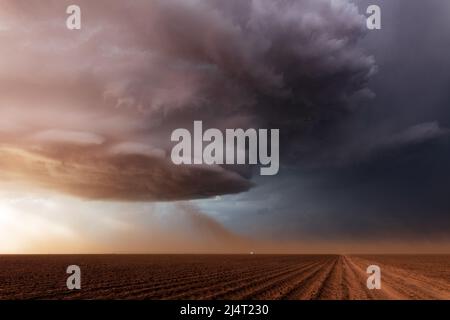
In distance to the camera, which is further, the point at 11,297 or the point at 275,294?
the point at 11,297
